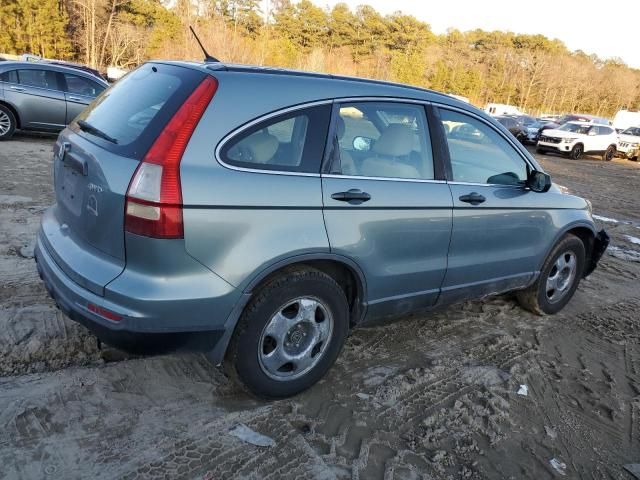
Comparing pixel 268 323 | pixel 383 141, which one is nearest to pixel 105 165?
pixel 268 323

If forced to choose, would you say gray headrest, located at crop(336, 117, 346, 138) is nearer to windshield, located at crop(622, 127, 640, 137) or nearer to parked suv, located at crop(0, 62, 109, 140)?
parked suv, located at crop(0, 62, 109, 140)

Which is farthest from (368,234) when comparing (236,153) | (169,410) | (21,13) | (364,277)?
Result: (21,13)

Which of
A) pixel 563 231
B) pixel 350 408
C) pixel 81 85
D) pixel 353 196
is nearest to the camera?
pixel 353 196

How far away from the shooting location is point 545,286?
4.66 meters

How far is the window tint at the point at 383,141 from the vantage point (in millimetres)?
3041

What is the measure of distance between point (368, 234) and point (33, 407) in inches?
79.6

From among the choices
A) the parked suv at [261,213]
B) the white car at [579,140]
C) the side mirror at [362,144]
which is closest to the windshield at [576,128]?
the white car at [579,140]

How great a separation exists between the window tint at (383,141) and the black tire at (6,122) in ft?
31.3

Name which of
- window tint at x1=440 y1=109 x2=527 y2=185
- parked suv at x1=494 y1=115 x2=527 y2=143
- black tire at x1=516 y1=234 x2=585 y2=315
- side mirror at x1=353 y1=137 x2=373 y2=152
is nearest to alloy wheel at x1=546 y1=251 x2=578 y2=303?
black tire at x1=516 y1=234 x2=585 y2=315

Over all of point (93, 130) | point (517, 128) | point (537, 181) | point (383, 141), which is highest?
point (383, 141)

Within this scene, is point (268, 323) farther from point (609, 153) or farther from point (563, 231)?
point (609, 153)

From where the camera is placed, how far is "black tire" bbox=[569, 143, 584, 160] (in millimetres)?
22359

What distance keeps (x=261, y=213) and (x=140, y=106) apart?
35.2 inches

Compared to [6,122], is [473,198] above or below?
above
